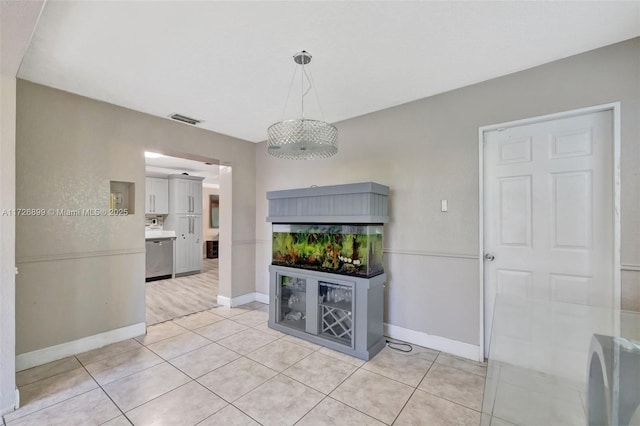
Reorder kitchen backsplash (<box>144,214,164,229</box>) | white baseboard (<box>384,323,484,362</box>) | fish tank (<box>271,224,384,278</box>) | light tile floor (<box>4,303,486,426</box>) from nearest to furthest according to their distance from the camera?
light tile floor (<box>4,303,486,426</box>)
white baseboard (<box>384,323,484,362</box>)
fish tank (<box>271,224,384,278</box>)
kitchen backsplash (<box>144,214,164,229</box>)

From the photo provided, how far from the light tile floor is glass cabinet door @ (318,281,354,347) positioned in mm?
182

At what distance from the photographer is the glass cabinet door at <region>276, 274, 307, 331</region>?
3.13 metres

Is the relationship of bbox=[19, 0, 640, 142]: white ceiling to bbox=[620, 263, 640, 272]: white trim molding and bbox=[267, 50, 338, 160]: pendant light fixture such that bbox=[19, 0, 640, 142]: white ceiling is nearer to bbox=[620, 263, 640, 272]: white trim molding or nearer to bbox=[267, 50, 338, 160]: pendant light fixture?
bbox=[267, 50, 338, 160]: pendant light fixture

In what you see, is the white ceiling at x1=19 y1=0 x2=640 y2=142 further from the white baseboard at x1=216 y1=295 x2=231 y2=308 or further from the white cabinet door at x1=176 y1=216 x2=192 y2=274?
the white cabinet door at x1=176 y1=216 x2=192 y2=274

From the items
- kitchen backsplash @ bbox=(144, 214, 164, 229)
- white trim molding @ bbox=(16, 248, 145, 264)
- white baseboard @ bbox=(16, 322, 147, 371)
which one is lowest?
white baseboard @ bbox=(16, 322, 147, 371)

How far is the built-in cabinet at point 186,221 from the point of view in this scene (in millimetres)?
6234

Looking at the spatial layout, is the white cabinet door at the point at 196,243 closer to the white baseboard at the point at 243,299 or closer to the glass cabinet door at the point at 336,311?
the white baseboard at the point at 243,299

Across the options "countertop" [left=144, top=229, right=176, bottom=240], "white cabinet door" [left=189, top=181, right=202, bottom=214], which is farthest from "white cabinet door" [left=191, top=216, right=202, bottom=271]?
"countertop" [left=144, top=229, right=176, bottom=240]

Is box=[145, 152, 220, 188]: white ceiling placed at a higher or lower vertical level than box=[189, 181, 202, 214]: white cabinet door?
higher

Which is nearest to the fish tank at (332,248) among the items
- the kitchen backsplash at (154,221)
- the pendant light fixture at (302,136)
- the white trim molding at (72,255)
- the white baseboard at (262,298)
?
the pendant light fixture at (302,136)

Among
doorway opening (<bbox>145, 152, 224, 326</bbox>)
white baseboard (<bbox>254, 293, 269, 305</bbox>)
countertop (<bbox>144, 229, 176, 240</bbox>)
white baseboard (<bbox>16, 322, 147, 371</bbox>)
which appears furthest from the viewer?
countertop (<bbox>144, 229, 176, 240</bbox>)

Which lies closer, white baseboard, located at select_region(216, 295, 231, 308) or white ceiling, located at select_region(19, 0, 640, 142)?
white ceiling, located at select_region(19, 0, 640, 142)

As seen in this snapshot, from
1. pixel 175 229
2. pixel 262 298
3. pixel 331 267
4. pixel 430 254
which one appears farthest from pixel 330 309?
pixel 175 229

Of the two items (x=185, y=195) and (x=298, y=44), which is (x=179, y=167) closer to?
(x=185, y=195)
